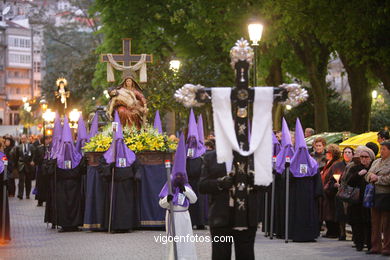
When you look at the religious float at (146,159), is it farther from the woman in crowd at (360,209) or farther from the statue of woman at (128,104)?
the woman in crowd at (360,209)

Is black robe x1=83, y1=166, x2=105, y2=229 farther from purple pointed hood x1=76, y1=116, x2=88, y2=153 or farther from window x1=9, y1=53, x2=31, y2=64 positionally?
window x1=9, y1=53, x2=31, y2=64

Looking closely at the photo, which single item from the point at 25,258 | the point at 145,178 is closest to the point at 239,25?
the point at 145,178

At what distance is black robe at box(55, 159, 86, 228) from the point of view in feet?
68.9

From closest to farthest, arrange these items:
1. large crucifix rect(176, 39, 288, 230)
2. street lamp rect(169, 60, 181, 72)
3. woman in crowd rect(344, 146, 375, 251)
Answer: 1. large crucifix rect(176, 39, 288, 230)
2. woman in crowd rect(344, 146, 375, 251)
3. street lamp rect(169, 60, 181, 72)

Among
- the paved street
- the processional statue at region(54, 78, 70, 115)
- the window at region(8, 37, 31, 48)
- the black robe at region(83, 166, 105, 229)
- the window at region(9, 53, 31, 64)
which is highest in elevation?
the window at region(8, 37, 31, 48)

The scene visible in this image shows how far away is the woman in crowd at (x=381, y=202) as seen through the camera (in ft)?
51.2

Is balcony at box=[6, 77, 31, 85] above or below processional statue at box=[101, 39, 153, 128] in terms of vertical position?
above

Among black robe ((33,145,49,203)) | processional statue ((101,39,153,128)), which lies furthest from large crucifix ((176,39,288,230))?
black robe ((33,145,49,203))

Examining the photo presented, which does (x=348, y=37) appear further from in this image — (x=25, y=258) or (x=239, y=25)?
(x=25, y=258)

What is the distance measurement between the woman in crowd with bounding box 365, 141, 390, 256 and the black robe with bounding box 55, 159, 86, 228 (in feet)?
24.0

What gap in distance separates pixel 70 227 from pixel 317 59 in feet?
62.0

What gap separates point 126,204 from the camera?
20.5 meters

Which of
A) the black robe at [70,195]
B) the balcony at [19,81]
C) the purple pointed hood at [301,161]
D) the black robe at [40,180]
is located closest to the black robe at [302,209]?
the purple pointed hood at [301,161]

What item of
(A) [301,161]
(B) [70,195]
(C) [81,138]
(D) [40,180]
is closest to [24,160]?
(D) [40,180]
